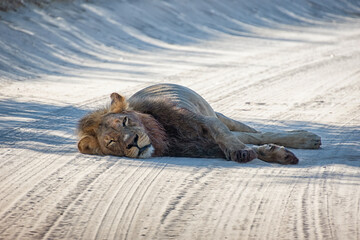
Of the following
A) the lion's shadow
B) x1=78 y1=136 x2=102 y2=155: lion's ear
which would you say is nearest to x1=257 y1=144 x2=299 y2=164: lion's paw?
x1=78 y1=136 x2=102 y2=155: lion's ear

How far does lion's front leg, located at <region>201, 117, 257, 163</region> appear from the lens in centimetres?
507

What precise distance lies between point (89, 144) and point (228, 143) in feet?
3.91

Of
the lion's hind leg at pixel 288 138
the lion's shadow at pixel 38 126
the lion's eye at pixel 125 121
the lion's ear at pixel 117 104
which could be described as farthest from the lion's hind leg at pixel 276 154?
the lion's shadow at pixel 38 126

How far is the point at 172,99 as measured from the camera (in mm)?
5703

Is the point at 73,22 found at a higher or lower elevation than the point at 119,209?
higher

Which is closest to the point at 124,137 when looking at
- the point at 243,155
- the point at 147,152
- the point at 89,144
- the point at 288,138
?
the point at 147,152

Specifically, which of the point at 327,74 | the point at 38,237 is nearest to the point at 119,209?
the point at 38,237

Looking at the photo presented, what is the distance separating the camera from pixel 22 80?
30.6 feet

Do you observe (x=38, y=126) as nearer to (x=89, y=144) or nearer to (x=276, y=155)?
(x=89, y=144)

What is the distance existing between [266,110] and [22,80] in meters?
3.94

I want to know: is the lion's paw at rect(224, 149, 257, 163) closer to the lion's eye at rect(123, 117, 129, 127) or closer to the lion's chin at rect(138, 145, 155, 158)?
the lion's chin at rect(138, 145, 155, 158)

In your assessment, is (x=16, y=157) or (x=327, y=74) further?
(x=327, y=74)

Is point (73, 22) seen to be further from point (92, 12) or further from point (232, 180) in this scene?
point (232, 180)

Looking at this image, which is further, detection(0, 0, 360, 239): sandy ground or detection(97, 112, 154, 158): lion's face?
detection(97, 112, 154, 158): lion's face
